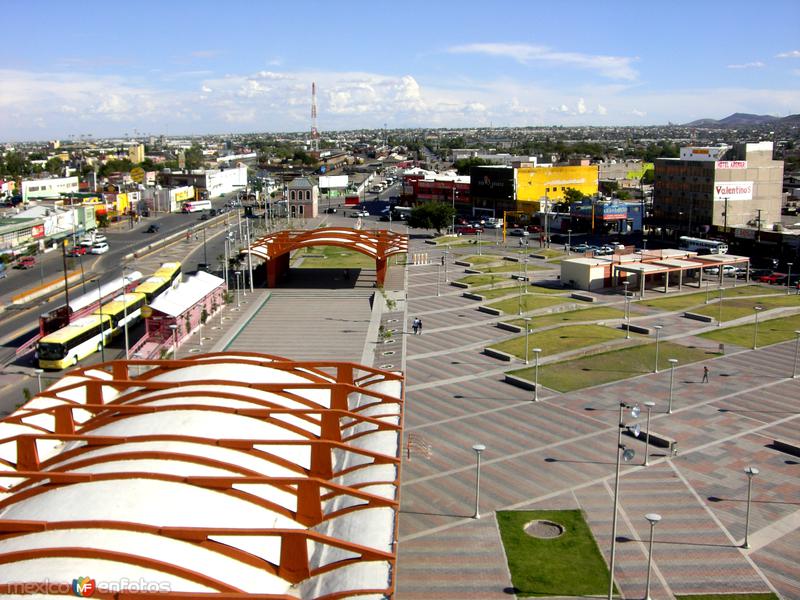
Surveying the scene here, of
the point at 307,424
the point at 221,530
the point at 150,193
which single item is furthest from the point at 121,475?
the point at 150,193

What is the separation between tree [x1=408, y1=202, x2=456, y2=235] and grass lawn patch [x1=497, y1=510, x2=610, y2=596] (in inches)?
2244

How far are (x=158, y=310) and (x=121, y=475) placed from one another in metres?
23.1

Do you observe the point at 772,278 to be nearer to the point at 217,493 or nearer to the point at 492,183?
the point at 492,183

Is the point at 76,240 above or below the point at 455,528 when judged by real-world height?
above

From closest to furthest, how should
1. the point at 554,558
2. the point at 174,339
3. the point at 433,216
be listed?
the point at 554,558 → the point at 174,339 → the point at 433,216

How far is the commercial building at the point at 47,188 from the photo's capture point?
91.5 meters

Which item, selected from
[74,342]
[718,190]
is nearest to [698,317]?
[718,190]

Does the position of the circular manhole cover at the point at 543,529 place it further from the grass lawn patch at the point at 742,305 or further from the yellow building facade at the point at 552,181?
the yellow building facade at the point at 552,181

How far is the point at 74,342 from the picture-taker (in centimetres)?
3184

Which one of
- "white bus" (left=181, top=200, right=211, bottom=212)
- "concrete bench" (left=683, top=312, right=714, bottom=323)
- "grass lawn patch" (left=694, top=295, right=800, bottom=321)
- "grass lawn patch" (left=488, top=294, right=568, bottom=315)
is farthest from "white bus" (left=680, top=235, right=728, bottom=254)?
"white bus" (left=181, top=200, right=211, bottom=212)

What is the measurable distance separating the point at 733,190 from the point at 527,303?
33955 millimetres

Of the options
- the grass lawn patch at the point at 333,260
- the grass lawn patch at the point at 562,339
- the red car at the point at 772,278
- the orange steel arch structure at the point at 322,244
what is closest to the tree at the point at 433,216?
the grass lawn patch at the point at 333,260

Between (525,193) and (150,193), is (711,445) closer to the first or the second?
(525,193)

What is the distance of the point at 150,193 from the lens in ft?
317
